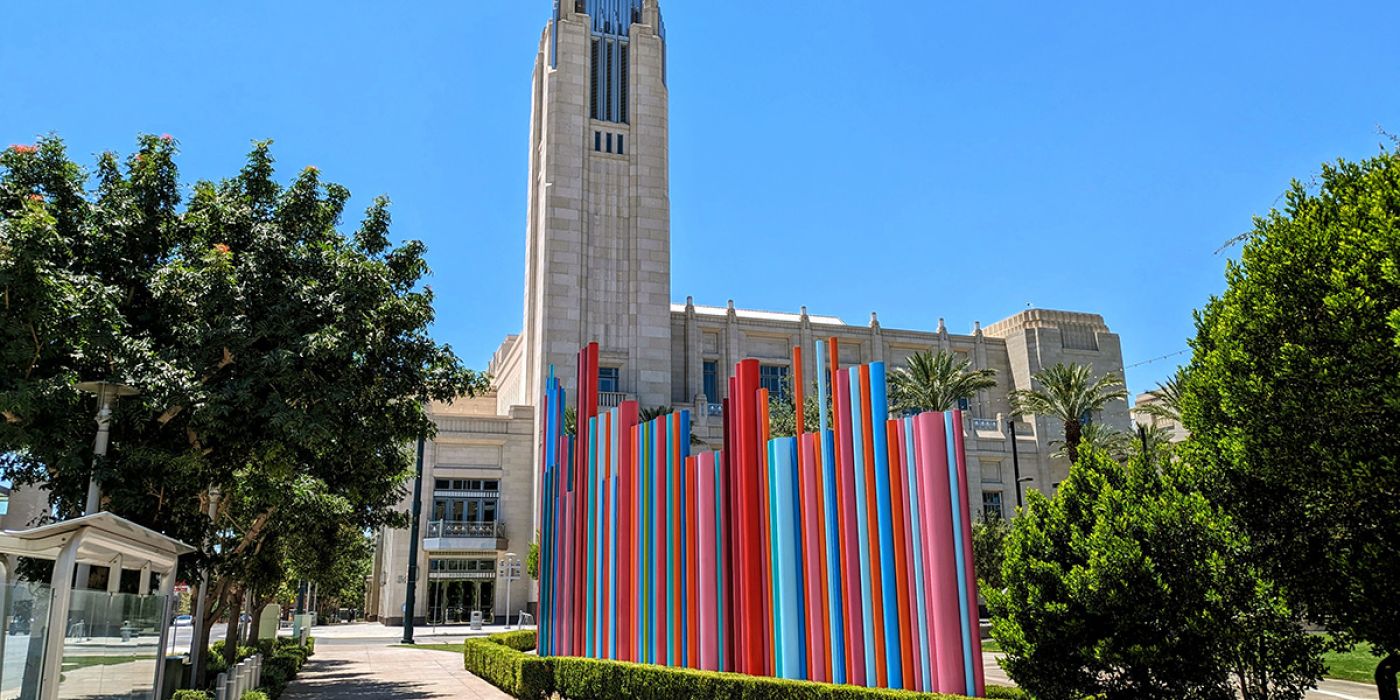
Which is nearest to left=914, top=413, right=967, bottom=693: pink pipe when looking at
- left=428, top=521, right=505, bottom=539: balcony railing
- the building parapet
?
left=428, top=521, right=505, bottom=539: balcony railing

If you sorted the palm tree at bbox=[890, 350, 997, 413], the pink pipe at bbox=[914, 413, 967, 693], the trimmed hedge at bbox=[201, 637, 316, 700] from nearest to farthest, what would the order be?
the pink pipe at bbox=[914, 413, 967, 693], the trimmed hedge at bbox=[201, 637, 316, 700], the palm tree at bbox=[890, 350, 997, 413]

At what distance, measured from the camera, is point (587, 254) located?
60.4 m

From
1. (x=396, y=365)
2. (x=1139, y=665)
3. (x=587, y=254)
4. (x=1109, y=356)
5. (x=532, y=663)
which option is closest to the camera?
(x=1139, y=665)

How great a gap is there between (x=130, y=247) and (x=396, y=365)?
4.94m

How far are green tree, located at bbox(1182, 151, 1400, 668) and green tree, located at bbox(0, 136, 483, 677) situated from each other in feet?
40.4

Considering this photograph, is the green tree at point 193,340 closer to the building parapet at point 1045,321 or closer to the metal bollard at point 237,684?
the metal bollard at point 237,684

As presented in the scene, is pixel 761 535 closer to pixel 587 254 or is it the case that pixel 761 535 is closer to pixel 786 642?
pixel 786 642

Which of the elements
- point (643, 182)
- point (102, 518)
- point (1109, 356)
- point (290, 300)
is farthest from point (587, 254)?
point (102, 518)

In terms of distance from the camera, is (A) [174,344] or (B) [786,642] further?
(A) [174,344]

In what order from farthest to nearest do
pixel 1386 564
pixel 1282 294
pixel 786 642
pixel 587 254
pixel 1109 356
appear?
1. pixel 1109 356
2. pixel 587 254
3. pixel 786 642
4. pixel 1282 294
5. pixel 1386 564

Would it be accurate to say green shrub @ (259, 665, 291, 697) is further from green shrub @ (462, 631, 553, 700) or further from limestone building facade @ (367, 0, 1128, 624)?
limestone building facade @ (367, 0, 1128, 624)

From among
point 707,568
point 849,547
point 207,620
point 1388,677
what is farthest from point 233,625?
point 1388,677

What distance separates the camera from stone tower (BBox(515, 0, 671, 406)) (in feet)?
194

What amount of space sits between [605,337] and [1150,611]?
51.9 m
